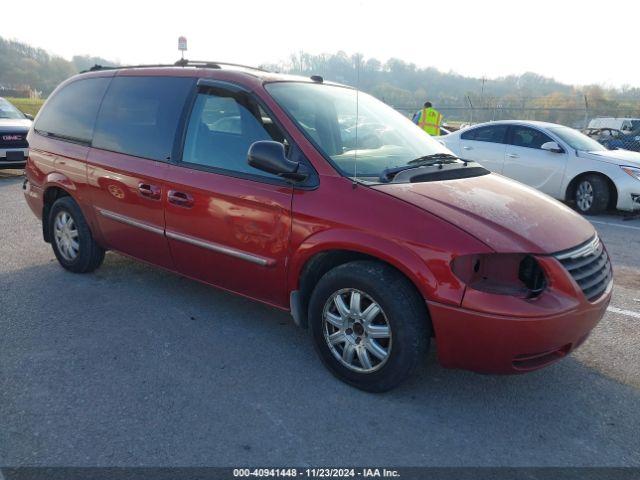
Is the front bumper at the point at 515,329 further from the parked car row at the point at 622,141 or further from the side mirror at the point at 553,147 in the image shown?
the parked car row at the point at 622,141

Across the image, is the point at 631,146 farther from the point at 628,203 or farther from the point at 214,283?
the point at 214,283

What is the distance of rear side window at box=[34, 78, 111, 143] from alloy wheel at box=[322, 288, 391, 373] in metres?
2.85

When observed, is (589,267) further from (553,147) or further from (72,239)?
(553,147)

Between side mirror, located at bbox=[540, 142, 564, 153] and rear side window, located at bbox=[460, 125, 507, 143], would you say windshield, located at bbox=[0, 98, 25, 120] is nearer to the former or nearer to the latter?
rear side window, located at bbox=[460, 125, 507, 143]

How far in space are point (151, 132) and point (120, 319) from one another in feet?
4.69

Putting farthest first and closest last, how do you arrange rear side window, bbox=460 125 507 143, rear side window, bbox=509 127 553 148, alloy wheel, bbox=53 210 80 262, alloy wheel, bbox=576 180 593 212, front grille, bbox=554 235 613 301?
rear side window, bbox=460 125 507 143
rear side window, bbox=509 127 553 148
alloy wheel, bbox=576 180 593 212
alloy wheel, bbox=53 210 80 262
front grille, bbox=554 235 613 301

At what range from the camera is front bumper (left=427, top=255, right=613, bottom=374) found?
275 centimetres

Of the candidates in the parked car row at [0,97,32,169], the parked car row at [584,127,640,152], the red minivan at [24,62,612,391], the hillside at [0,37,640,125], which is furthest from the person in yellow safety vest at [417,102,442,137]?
the red minivan at [24,62,612,391]

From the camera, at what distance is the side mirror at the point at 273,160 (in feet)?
10.7

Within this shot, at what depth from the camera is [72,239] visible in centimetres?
511

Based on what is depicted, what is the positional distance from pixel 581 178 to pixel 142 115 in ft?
24.1

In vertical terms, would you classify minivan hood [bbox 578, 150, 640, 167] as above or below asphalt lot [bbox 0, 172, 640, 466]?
above

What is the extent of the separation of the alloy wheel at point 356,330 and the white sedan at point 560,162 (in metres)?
5.62

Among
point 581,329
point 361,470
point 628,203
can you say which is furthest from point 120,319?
point 628,203
